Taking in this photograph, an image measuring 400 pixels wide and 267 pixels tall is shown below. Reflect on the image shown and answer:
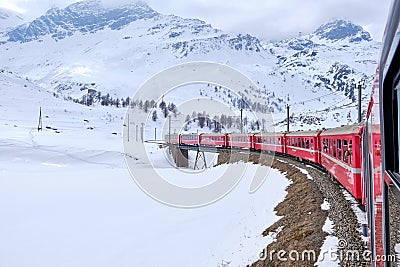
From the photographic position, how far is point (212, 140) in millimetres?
35188

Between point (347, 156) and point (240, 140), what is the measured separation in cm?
2174

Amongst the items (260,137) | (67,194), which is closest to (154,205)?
(67,194)

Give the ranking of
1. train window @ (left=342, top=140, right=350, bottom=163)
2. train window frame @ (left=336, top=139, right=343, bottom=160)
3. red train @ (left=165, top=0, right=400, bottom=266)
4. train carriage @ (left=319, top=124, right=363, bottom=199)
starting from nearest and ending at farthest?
red train @ (left=165, top=0, right=400, bottom=266) → train carriage @ (left=319, top=124, right=363, bottom=199) → train window @ (left=342, top=140, right=350, bottom=163) → train window frame @ (left=336, top=139, right=343, bottom=160)

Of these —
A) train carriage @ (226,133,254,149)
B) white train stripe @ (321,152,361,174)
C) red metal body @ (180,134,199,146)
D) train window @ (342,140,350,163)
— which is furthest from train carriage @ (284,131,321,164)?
red metal body @ (180,134,199,146)

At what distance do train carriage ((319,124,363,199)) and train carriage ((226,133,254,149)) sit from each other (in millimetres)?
15277

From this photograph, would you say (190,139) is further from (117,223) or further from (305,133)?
(117,223)

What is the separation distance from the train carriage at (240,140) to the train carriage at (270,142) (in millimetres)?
621

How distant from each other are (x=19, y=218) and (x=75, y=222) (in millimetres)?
2129

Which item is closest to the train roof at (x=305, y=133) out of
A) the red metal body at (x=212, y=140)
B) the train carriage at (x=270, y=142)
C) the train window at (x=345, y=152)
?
the train carriage at (x=270, y=142)

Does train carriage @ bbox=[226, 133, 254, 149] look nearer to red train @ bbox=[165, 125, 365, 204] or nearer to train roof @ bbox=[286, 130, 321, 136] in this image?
red train @ bbox=[165, 125, 365, 204]

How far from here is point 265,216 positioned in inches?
463

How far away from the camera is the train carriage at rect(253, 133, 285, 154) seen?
80.2 feet
